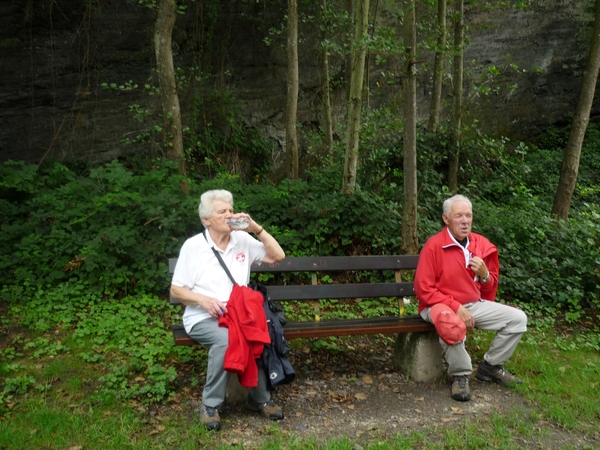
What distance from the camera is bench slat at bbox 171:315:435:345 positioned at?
4.30m

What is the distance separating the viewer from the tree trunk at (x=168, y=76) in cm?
741

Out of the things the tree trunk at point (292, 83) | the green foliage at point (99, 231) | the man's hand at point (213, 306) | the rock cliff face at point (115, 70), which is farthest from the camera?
the rock cliff face at point (115, 70)

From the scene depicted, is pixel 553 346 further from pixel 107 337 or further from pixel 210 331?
pixel 107 337

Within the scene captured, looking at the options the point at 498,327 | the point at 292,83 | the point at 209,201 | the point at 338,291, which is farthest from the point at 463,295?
the point at 292,83

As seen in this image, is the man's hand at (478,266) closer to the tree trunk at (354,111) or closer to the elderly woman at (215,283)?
the elderly woman at (215,283)

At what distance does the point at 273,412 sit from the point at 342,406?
59 centimetres

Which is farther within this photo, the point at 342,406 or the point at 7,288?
the point at 7,288

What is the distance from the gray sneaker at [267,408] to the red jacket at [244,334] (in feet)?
0.99

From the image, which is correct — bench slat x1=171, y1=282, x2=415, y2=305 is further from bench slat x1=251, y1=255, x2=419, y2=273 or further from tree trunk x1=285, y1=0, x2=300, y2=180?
tree trunk x1=285, y1=0, x2=300, y2=180

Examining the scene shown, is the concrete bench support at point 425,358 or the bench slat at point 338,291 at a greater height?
the bench slat at point 338,291

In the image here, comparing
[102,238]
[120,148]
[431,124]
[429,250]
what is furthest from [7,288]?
[431,124]

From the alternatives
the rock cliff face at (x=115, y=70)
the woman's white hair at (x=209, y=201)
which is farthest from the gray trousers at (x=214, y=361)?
the rock cliff face at (x=115, y=70)

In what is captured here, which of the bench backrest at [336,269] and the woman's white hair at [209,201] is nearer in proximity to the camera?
the woman's white hair at [209,201]

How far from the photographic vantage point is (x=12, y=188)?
6973 millimetres
